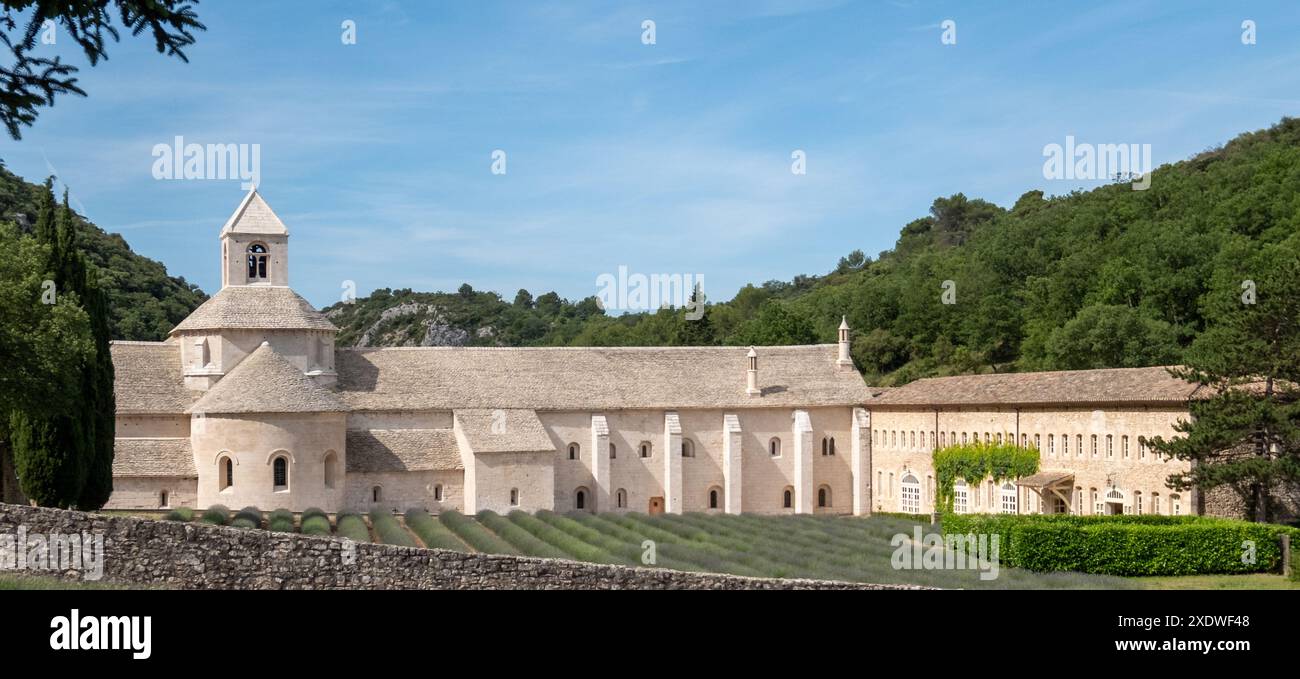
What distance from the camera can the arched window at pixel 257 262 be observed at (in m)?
57.2

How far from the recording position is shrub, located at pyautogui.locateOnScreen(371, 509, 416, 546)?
38706 mm

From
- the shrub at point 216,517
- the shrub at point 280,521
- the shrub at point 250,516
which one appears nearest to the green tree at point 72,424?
the shrub at point 216,517

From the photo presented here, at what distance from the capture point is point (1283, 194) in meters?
73.8

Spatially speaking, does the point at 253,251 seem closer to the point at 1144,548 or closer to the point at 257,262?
the point at 257,262

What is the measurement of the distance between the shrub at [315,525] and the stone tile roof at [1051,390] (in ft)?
86.0

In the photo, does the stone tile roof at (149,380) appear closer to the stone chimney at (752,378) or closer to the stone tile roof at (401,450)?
the stone tile roof at (401,450)

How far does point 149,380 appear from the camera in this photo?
5394cm

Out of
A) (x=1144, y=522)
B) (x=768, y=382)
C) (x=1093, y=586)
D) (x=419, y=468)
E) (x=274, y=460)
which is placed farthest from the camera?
(x=768, y=382)

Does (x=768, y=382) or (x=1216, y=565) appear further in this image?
(x=768, y=382)

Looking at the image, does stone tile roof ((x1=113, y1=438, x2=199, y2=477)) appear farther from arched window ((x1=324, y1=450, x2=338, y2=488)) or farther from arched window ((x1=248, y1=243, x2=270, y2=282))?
arched window ((x1=248, y1=243, x2=270, y2=282))
